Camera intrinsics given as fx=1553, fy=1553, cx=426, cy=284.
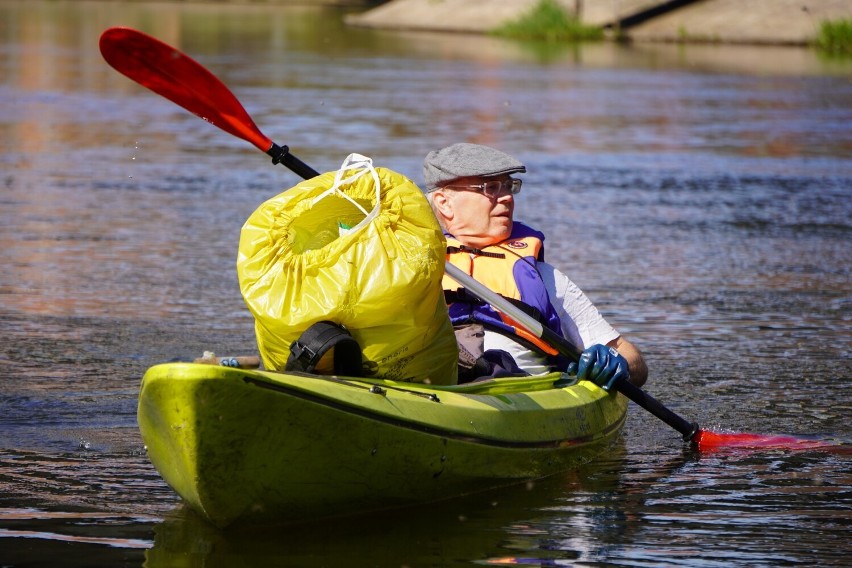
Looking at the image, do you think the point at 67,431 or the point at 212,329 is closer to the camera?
the point at 67,431

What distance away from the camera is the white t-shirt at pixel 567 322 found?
243 inches

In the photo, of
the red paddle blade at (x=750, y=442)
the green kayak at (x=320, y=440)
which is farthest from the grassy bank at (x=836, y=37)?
the green kayak at (x=320, y=440)

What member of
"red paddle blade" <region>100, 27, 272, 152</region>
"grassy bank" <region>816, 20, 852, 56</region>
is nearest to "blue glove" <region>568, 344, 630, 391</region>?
"red paddle blade" <region>100, 27, 272, 152</region>

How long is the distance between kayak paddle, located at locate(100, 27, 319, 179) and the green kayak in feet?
4.03

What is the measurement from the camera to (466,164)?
590 centimetres

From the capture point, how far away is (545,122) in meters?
20.2

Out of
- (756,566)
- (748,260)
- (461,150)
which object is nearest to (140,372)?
(461,150)

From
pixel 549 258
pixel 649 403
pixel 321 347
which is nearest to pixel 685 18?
pixel 549 258

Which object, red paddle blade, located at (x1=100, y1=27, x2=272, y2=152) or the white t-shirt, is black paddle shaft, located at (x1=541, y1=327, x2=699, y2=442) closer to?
the white t-shirt

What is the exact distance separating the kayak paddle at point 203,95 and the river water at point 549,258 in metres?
0.58

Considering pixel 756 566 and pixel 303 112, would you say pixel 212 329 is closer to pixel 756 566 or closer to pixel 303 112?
pixel 756 566

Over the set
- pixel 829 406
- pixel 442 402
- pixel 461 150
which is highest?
pixel 461 150

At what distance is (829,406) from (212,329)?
3.31 meters

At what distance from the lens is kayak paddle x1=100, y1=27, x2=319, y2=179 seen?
595cm
